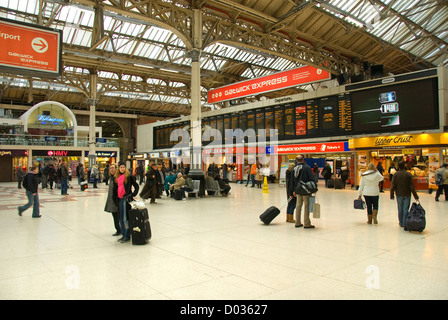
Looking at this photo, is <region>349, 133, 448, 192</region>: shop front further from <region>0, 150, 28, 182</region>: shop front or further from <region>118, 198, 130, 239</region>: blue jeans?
<region>0, 150, 28, 182</region>: shop front

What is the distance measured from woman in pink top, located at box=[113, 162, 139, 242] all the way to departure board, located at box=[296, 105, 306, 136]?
17.5 metres

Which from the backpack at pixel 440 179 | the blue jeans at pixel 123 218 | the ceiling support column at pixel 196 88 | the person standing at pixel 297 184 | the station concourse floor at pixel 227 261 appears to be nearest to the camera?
the station concourse floor at pixel 227 261

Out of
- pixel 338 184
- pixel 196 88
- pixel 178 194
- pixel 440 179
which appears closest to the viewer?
pixel 440 179

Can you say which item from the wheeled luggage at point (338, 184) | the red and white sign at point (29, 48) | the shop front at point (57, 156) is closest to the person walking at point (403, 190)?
the red and white sign at point (29, 48)

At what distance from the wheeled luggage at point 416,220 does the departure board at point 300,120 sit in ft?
51.7

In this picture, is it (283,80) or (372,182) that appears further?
(283,80)

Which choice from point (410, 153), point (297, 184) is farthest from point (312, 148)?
point (297, 184)

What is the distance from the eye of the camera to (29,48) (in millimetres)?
8133

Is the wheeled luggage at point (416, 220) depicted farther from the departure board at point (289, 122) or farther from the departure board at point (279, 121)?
the departure board at point (279, 121)

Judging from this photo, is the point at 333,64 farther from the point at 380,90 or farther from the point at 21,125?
the point at 21,125

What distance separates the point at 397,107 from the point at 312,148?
5.62 m

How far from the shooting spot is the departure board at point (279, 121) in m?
23.6

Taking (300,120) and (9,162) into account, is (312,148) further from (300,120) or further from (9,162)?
(9,162)

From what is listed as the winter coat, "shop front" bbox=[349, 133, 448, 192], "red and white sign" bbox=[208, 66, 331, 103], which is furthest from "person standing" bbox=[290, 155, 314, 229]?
"red and white sign" bbox=[208, 66, 331, 103]
